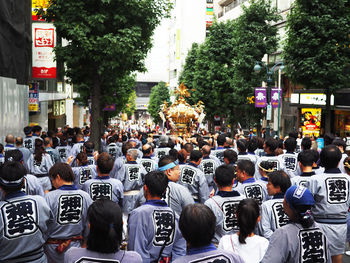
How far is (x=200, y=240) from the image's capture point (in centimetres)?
314

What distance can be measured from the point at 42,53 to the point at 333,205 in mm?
18338

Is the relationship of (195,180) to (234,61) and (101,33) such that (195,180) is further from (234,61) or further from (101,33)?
(234,61)

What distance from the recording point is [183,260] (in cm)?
309

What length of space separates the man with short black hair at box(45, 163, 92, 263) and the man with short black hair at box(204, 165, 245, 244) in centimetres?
153

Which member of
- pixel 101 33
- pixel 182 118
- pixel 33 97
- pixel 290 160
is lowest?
pixel 290 160

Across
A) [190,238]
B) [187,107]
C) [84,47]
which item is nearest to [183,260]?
Result: [190,238]

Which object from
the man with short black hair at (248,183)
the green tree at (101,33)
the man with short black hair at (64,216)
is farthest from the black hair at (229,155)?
the green tree at (101,33)

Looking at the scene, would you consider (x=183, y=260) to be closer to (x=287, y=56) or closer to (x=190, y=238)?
(x=190, y=238)

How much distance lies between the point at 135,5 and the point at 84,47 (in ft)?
8.82

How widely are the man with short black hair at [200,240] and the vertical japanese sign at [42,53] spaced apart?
19167 mm

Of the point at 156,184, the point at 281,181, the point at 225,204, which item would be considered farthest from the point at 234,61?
the point at 156,184

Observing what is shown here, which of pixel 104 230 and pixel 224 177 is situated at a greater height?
pixel 224 177

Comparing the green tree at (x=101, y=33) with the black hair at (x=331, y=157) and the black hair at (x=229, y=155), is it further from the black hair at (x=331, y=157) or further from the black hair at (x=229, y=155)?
the black hair at (x=331, y=157)

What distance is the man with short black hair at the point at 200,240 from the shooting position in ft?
10.2
